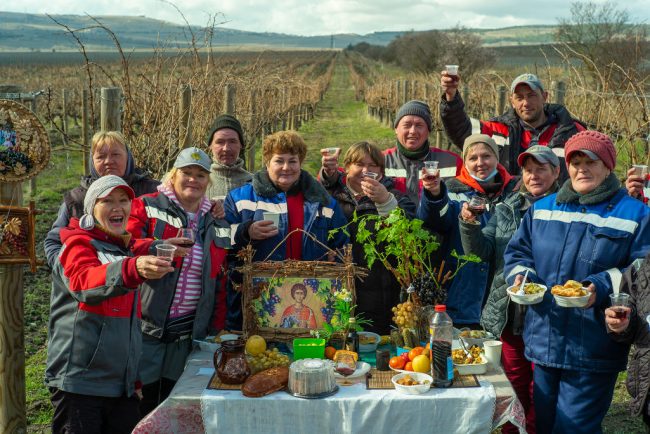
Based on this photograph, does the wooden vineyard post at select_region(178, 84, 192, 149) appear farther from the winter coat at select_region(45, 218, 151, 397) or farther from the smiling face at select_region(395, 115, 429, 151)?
the winter coat at select_region(45, 218, 151, 397)

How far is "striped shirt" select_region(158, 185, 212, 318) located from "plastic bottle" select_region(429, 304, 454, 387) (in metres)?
1.35

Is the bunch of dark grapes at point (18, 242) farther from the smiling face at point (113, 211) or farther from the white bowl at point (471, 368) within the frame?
the white bowl at point (471, 368)

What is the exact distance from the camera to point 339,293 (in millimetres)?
3475

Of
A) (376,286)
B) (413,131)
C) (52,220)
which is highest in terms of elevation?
(413,131)

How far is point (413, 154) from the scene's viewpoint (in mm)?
4789

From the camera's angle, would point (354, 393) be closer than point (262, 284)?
Yes

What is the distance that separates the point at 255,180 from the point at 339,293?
975mm

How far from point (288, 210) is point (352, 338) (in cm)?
95

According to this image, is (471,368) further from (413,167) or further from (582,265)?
(413,167)

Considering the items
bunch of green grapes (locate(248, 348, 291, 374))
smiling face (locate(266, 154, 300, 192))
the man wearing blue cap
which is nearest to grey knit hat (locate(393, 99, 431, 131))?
the man wearing blue cap

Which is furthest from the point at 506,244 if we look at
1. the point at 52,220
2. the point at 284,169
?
the point at 52,220

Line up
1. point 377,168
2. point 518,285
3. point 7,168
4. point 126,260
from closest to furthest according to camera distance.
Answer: point 126,260 < point 518,285 < point 7,168 < point 377,168

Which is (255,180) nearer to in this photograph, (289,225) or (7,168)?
(289,225)

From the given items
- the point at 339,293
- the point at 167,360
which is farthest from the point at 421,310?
the point at 167,360
